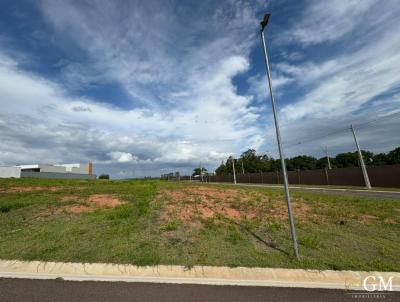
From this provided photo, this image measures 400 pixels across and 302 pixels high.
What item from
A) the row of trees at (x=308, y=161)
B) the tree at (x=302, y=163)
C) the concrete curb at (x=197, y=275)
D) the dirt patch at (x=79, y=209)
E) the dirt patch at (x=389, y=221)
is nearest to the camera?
the concrete curb at (x=197, y=275)

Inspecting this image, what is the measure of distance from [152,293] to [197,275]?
1.00m

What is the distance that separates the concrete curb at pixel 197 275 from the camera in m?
4.34

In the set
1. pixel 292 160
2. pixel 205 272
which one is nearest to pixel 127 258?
pixel 205 272

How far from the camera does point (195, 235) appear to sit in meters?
6.72

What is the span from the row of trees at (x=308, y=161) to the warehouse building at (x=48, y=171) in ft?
166

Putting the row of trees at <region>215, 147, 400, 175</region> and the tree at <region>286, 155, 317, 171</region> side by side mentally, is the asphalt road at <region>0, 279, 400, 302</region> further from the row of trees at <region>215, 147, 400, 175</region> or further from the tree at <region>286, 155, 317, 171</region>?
the tree at <region>286, 155, 317, 171</region>

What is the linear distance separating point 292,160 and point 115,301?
7995cm

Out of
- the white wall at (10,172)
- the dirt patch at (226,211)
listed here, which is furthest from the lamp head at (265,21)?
the white wall at (10,172)

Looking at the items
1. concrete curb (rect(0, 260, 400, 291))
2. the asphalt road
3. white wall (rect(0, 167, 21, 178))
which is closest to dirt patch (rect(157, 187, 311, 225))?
concrete curb (rect(0, 260, 400, 291))

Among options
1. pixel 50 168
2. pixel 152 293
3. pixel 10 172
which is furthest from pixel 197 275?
pixel 50 168

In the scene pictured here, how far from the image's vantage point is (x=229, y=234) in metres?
6.91

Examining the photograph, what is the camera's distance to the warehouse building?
60.7 m

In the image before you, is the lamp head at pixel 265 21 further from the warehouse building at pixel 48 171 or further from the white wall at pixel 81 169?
the white wall at pixel 81 169

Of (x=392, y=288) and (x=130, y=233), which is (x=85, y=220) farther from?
(x=392, y=288)
